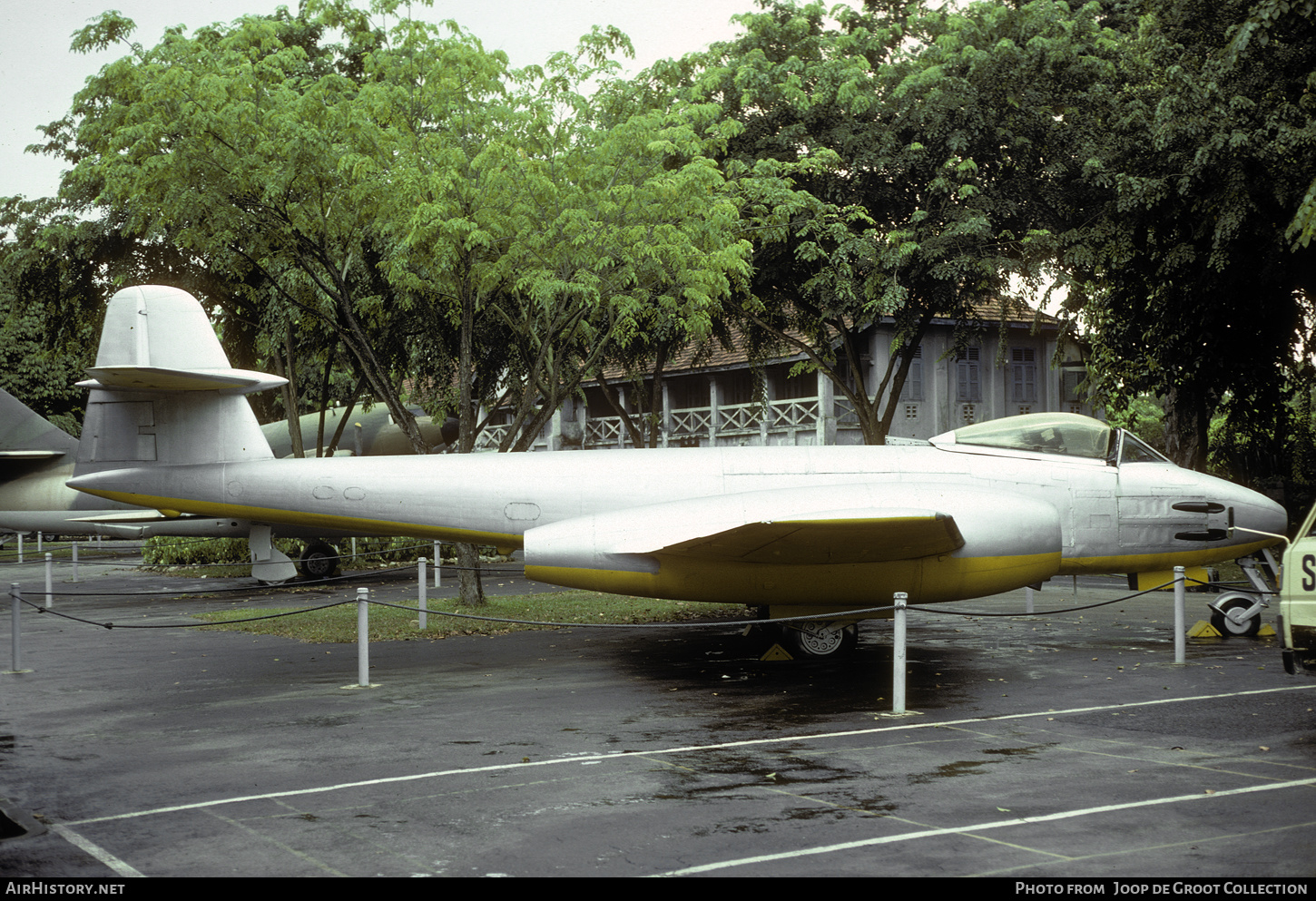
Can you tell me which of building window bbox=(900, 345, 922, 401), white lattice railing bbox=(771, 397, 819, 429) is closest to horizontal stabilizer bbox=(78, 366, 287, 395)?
white lattice railing bbox=(771, 397, 819, 429)

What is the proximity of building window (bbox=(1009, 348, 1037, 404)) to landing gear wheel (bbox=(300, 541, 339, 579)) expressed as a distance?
25250mm

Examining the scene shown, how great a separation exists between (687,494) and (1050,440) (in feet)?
15.0

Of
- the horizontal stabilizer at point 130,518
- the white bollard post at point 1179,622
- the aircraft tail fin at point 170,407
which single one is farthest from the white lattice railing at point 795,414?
the aircraft tail fin at point 170,407

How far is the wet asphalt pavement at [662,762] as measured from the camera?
5.86 metres

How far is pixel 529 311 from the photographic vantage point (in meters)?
19.9

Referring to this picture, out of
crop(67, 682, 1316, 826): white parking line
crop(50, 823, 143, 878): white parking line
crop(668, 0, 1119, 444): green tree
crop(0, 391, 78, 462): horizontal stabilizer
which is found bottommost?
crop(67, 682, 1316, 826): white parking line

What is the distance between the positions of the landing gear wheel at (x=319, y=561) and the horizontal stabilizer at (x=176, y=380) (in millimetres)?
13116

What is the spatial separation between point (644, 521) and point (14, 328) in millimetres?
44614

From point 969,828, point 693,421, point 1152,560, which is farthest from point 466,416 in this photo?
point 693,421

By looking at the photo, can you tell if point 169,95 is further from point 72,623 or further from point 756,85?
point 756,85

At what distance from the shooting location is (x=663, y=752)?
8.44m

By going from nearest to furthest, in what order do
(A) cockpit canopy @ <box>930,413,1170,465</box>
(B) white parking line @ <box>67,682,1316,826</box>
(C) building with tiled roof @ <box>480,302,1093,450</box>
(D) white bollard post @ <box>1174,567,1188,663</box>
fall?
(B) white parking line @ <box>67,682,1316,826</box> → (D) white bollard post @ <box>1174,567,1188,663</box> → (A) cockpit canopy @ <box>930,413,1170,465</box> → (C) building with tiled roof @ <box>480,302,1093,450</box>

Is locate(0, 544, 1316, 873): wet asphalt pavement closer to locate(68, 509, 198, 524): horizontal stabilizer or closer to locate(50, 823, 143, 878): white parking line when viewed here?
locate(50, 823, 143, 878): white parking line

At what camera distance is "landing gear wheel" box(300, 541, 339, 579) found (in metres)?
25.9
